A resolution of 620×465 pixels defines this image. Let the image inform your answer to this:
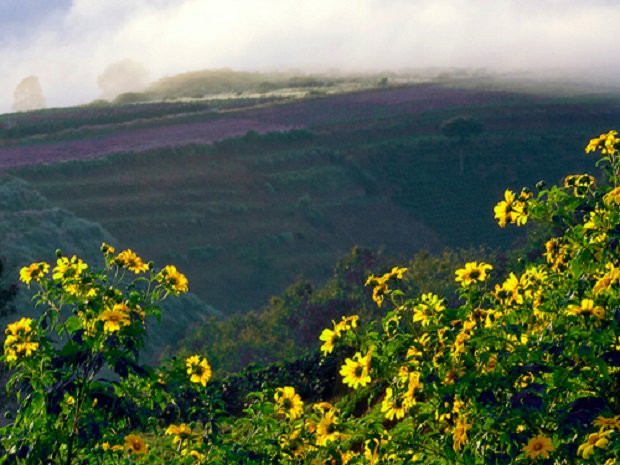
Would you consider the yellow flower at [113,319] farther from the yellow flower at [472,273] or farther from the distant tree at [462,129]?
the distant tree at [462,129]

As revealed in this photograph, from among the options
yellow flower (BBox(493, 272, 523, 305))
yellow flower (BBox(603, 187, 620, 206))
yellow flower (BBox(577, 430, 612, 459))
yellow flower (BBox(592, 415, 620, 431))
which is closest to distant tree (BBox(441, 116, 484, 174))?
yellow flower (BBox(493, 272, 523, 305))

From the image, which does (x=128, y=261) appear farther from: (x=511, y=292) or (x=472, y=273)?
(x=511, y=292)

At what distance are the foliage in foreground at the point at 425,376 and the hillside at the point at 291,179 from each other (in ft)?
59.8

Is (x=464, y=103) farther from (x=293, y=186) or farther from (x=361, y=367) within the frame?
(x=361, y=367)

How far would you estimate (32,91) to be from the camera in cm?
7588

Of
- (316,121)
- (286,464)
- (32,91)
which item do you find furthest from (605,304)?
(32,91)

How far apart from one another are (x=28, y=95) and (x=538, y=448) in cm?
7577

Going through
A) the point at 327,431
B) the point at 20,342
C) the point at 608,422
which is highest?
the point at 20,342

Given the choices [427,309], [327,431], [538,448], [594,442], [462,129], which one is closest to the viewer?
[594,442]

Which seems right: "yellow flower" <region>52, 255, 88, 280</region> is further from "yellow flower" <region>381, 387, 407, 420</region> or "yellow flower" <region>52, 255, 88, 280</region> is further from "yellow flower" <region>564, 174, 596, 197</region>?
"yellow flower" <region>564, 174, 596, 197</region>

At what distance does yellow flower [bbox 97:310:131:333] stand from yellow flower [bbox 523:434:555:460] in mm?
1840

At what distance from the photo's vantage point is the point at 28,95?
75.6m

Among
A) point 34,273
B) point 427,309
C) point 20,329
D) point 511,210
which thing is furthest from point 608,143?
point 20,329

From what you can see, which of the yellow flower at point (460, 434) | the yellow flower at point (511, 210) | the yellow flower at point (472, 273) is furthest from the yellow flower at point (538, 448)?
the yellow flower at point (511, 210)
